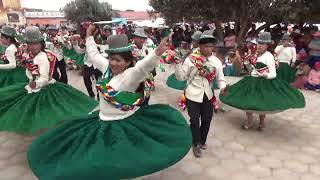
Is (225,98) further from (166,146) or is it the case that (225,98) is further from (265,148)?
(166,146)

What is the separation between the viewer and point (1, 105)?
4.41 meters

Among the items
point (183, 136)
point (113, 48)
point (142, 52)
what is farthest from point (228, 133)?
point (113, 48)

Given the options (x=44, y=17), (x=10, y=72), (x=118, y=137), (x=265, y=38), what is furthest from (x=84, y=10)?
(x=118, y=137)

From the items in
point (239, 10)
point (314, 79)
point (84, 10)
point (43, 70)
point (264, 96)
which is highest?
point (239, 10)

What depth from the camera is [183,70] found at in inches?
178

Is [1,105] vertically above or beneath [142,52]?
beneath

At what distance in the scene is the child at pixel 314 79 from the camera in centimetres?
872

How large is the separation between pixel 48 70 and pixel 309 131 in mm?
4594

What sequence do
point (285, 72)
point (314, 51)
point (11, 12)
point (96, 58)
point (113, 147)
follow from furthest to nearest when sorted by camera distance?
point (11, 12), point (285, 72), point (314, 51), point (96, 58), point (113, 147)

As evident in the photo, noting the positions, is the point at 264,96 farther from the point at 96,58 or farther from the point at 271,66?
the point at 96,58

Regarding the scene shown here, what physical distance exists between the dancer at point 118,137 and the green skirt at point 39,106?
1131mm

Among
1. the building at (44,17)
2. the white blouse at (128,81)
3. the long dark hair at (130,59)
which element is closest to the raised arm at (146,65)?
the white blouse at (128,81)

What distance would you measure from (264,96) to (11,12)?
49.1 meters

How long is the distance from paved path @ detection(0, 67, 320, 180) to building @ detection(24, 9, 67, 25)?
47123 mm
